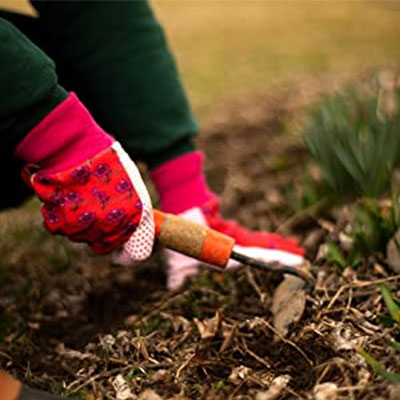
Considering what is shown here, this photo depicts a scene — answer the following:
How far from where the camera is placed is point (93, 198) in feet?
3.38

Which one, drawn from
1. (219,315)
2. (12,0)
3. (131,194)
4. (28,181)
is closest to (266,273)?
(219,315)

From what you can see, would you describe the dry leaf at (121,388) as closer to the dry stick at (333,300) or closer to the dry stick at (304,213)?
the dry stick at (333,300)

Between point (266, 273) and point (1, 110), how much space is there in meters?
0.58

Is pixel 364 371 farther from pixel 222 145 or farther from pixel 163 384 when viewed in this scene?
pixel 222 145

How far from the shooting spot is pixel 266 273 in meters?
1.27

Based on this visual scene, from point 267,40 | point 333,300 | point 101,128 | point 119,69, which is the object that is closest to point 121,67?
point 119,69

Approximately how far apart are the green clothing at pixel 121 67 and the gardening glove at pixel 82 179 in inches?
15.1

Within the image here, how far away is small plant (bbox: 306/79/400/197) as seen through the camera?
4.62 feet

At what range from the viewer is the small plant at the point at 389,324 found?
0.83 m

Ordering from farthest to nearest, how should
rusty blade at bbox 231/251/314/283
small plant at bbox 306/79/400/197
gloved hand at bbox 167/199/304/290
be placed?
small plant at bbox 306/79/400/197 < gloved hand at bbox 167/199/304/290 < rusty blade at bbox 231/251/314/283

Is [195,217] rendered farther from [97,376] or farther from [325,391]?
[325,391]

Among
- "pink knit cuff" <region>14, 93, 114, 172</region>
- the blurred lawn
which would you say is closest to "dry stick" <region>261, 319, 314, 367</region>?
"pink knit cuff" <region>14, 93, 114, 172</region>

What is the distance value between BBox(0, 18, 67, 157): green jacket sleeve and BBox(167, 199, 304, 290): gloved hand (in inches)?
17.7

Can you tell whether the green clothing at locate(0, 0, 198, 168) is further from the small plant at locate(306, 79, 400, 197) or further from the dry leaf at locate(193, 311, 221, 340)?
the dry leaf at locate(193, 311, 221, 340)
